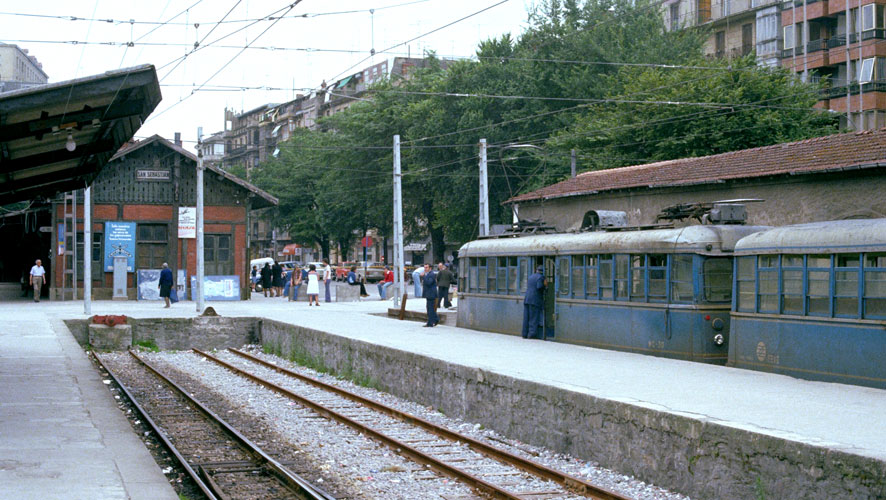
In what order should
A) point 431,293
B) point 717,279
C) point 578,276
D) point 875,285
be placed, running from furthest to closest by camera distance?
1. point 431,293
2. point 578,276
3. point 717,279
4. point 875,285

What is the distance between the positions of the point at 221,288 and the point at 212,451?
3185 cm

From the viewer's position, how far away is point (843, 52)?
53.3 metres

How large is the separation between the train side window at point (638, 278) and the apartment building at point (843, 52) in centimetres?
3340

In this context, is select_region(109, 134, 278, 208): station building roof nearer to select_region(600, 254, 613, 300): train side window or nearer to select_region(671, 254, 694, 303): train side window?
select_region(600, 254, 613, 300): train side window

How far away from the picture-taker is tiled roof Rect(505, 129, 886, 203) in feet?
81.1

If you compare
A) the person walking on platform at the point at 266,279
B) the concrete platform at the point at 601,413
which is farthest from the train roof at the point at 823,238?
the person walking on platform at the point at 266,279

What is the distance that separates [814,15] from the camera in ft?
180

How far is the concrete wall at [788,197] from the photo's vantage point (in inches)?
945

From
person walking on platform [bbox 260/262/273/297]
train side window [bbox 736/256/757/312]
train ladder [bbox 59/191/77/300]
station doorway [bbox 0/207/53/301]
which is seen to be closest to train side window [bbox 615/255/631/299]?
train side window [bbox 736/256/757/312]

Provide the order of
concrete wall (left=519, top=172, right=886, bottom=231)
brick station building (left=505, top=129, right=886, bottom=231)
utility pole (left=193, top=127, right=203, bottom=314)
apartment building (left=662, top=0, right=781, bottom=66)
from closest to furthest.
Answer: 1. concrete wall (left=519, top=172, right=886, bottom=231)
2. brick station building (left=505, top=129, right=886, bottom=231)
3. utility pole (left=193, top=127, right=203, bottom=314)
4. apartment building (left=662, top=0, right=781, bottom=66)

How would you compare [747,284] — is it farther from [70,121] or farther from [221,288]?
[221,288]

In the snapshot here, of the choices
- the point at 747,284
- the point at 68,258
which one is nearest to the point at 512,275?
the point at 747,284

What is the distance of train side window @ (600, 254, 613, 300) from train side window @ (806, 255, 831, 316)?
539 cm

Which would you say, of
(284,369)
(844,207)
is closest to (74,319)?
(284,369)
